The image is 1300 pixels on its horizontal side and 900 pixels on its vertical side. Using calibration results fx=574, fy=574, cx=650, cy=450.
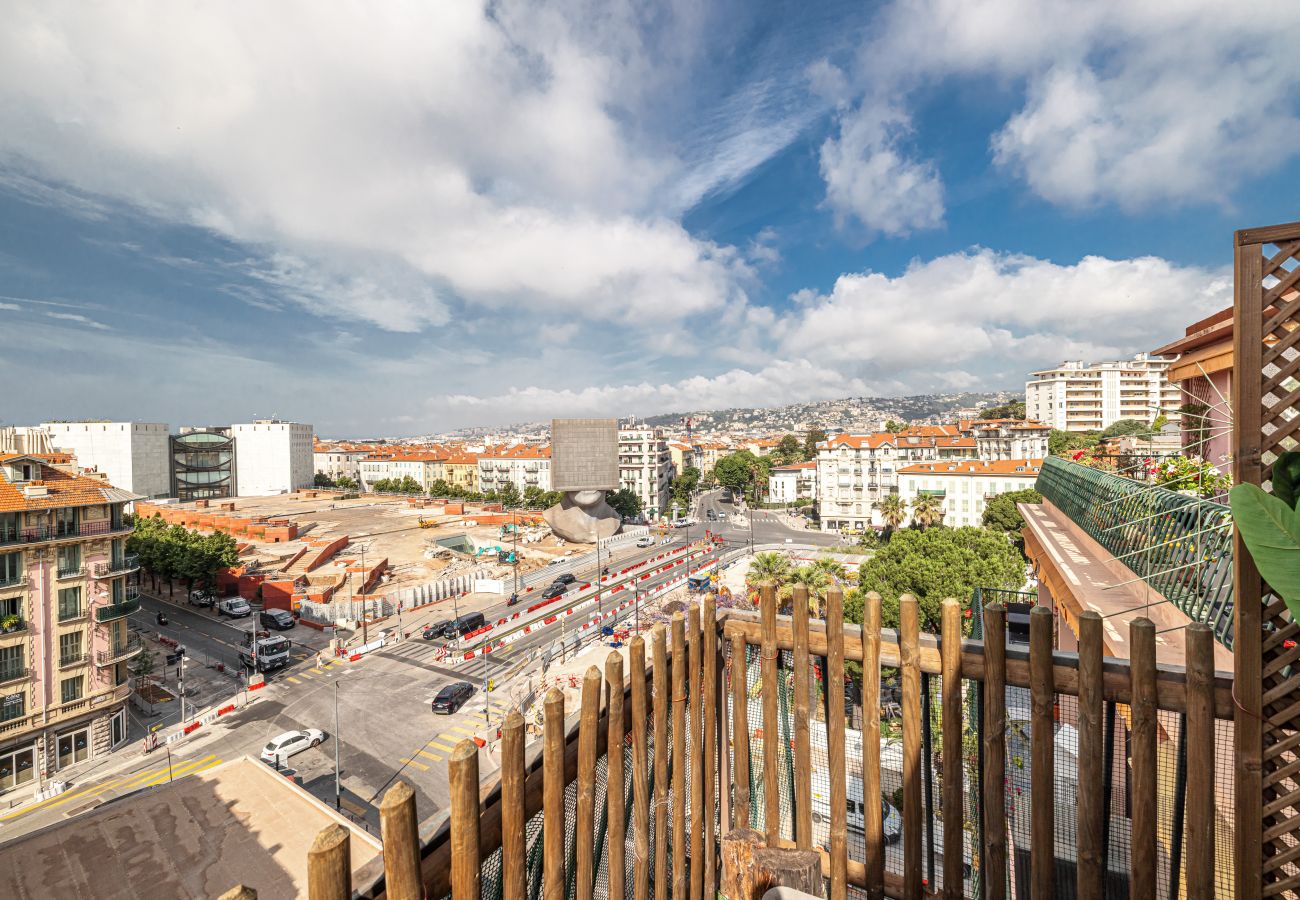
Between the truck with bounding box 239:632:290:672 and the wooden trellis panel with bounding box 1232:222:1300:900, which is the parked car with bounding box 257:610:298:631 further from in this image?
the wooden trellis panel with bounding box 1232:222:1300:900

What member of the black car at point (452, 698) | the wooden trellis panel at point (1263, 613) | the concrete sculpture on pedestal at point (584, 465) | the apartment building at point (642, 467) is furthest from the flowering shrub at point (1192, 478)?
the apartment building at point (642, 467)

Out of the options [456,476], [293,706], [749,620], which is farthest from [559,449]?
[456,476]

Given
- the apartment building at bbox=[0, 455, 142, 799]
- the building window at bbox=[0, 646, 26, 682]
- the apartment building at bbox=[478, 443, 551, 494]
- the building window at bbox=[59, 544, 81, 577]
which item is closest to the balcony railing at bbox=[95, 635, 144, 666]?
the apartment building at bbox=[0, 455, 142, 799]

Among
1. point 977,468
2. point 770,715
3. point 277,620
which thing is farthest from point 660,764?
point 977,468

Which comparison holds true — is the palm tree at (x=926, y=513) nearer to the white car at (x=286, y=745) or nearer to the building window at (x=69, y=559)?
the white car at (x=286, y=745)

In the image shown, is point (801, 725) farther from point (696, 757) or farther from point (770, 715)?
point (696, 757)

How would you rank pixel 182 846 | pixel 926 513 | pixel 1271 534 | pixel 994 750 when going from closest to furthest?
pixel 1271 534
pixel 994 750
pixel 182 846
pixel 926 513

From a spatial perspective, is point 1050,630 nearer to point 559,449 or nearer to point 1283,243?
point 1283,243
